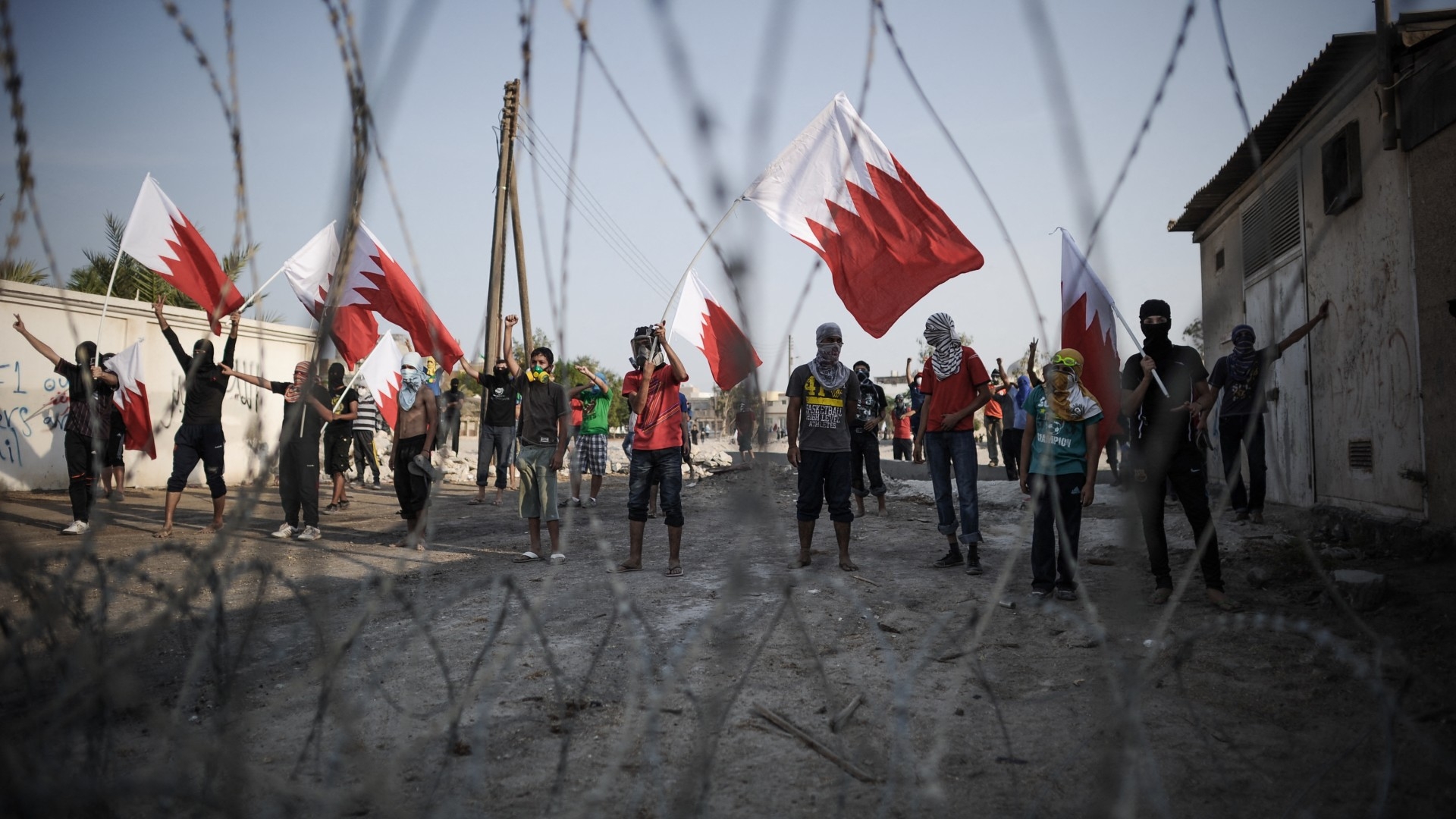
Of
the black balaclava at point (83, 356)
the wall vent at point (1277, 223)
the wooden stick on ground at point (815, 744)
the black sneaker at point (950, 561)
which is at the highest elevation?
the wall vent at point (1277, 223)

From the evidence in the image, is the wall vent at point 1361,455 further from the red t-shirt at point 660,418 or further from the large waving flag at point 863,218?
the red t-shirt at point 660,418

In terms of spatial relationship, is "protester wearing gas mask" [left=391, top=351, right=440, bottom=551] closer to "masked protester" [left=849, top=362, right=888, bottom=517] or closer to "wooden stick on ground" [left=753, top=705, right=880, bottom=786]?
"masked protester" [left=849, top=362, right=888, bottom=517]

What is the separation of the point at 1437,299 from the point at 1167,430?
2499 mm

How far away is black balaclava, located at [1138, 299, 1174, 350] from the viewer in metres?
4.72

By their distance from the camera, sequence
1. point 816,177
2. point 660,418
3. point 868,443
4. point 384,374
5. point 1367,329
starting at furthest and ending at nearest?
point 384,374 → point 868,443 → point 1367,329 → point 660,418 → point 816,177

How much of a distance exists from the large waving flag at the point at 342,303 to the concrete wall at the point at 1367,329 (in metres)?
6.75

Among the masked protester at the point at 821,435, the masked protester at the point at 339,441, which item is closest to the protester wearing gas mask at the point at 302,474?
the masked protester at the point at 339,441

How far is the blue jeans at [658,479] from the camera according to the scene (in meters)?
5.89

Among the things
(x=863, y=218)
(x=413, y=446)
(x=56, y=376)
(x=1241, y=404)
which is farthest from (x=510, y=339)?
(x=56, y=376)

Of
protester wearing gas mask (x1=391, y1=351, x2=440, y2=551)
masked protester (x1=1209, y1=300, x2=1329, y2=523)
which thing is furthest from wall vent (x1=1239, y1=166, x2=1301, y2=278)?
protester wearing gas mask (x1=391, y1=351, x2=440, y2=551)

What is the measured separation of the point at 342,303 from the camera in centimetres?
692

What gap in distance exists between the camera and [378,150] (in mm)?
1700

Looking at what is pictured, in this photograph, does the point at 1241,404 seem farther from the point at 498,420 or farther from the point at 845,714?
the point at 498,420

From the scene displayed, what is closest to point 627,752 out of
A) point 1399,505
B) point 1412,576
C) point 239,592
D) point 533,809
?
point 533,809
